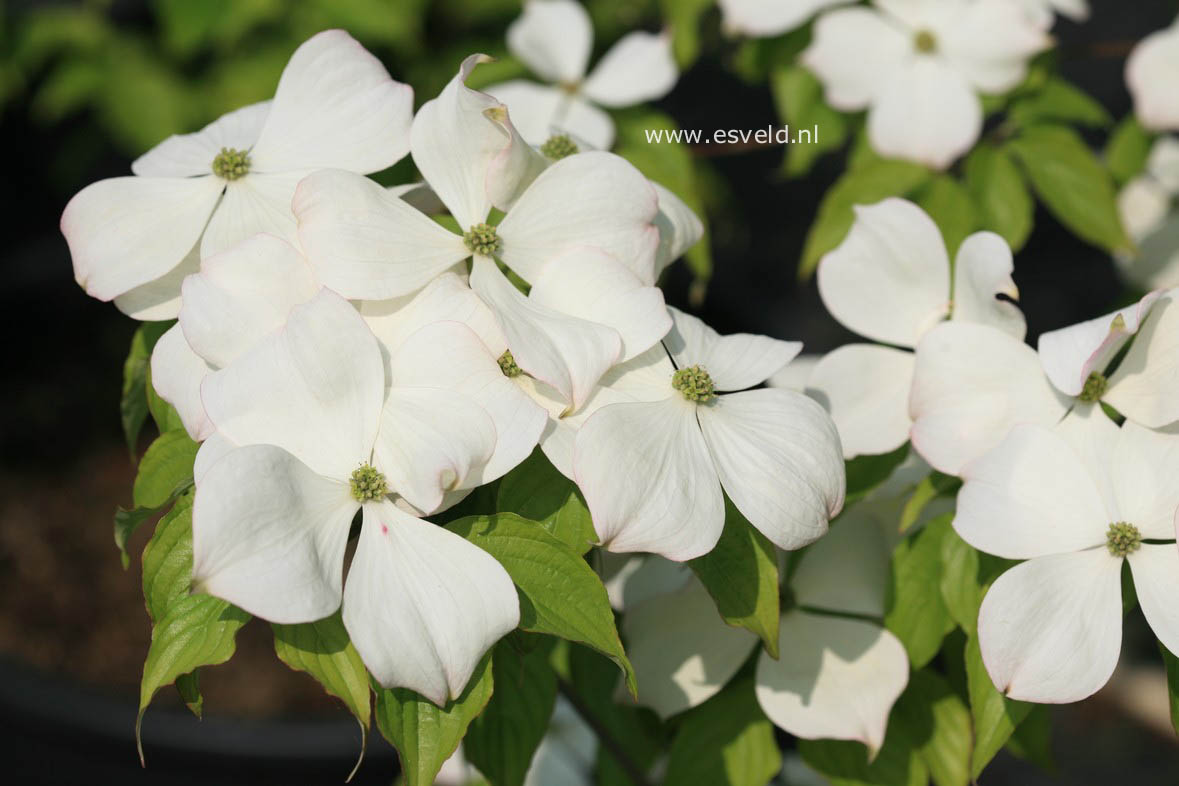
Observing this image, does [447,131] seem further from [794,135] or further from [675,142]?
[794,135]

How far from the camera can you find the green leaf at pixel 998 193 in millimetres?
930

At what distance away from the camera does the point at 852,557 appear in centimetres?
74

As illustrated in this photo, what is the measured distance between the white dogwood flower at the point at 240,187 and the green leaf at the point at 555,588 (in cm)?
22

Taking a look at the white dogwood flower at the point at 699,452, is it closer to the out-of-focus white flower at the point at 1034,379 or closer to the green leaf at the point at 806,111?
the out-of-focus white flower at the point at 1034,379


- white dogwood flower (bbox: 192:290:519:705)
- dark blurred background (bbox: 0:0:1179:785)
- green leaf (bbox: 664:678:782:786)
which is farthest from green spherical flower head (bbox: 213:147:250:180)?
dark blurred background (bbox: 0:0:1179:785)

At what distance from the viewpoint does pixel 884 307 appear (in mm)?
718

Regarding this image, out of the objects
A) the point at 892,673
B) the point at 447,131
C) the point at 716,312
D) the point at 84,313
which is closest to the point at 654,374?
the point at 447,131

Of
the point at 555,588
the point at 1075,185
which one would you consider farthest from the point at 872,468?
the point at 1075,185

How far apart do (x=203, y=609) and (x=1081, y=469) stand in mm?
466

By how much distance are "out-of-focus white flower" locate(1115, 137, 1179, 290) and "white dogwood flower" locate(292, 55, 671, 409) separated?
697 mm

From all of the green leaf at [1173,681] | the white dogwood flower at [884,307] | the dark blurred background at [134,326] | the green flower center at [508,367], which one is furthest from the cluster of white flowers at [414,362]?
the dark blurred background at [134,326]

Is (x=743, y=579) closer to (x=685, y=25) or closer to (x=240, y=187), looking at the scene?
(x=240, y=187)

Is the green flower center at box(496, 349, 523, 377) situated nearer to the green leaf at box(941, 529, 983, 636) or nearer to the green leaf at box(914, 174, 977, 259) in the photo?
the green leaf at box(941, 529, 983, 636)

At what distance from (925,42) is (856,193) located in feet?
0.60
